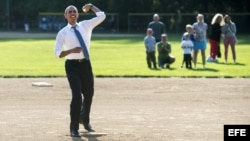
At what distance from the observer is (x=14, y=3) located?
72438mm

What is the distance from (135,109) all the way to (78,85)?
3.52 m

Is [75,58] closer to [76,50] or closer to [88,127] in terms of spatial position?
[76,50]

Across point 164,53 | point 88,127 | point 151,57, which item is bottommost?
point 151,57

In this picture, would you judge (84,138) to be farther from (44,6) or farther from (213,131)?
(44,6)

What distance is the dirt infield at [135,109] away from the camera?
1191 centimetres

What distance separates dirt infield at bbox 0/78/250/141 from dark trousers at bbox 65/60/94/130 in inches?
13.9

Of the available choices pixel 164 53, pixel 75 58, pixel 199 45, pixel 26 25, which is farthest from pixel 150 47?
pixel 26 25

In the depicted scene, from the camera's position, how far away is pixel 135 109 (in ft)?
49.3

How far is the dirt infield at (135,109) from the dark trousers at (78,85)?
352mm

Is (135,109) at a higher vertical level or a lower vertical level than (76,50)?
lower

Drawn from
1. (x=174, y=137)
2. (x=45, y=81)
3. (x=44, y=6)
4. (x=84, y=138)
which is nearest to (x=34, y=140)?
(x=84, y=138)

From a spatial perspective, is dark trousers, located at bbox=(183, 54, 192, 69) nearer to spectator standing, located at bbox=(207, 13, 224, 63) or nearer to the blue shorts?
the blue shorts

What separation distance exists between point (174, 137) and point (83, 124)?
1664 millimetres

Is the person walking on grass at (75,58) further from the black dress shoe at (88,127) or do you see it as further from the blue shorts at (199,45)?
the blue shorts at (199,45)
